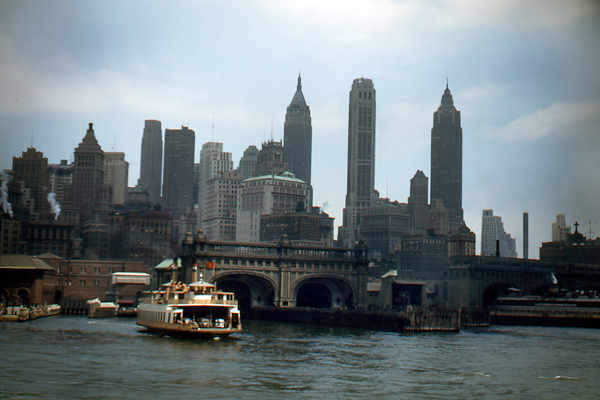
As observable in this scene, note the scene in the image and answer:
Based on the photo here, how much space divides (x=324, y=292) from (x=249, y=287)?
738 inches

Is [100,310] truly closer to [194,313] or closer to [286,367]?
[194,313]

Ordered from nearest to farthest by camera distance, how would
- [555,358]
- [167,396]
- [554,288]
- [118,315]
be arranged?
[167,396] → [555,358] → [118,315] → [554,288]

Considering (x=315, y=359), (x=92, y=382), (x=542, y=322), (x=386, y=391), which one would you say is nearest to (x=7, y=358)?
(x=92, y=382)

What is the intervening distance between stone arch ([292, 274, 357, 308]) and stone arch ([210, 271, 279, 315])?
17.9 feet

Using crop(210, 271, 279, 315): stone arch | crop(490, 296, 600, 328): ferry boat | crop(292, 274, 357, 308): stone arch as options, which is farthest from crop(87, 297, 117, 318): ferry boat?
crop(490, 296, 600, 328): ferry boat

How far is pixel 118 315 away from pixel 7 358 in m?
86.7

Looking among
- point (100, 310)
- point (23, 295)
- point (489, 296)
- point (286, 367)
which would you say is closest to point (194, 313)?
point (286, 367)

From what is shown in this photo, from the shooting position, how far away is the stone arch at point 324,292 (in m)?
160

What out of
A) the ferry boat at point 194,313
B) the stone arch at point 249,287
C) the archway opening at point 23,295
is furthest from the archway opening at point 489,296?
the ferry boat at point 194,313

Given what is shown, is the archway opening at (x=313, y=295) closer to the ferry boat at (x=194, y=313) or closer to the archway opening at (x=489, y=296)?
the archway opening at (x=489, y=296)

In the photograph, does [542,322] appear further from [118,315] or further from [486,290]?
[118,315]

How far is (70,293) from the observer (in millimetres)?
184875

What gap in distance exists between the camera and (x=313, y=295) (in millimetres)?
168125

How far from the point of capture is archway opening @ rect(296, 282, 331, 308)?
547 ft
